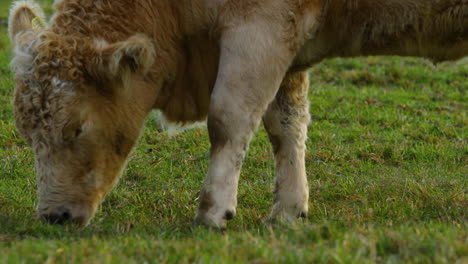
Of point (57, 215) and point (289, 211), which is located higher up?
point (57, 215)

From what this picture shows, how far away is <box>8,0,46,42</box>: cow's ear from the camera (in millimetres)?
5766

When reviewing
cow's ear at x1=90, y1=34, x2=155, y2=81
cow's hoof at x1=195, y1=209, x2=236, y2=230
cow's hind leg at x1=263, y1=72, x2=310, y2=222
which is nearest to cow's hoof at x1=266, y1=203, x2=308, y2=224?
cow's hind leg at x1=263, y1=72, x2=310, y2=222

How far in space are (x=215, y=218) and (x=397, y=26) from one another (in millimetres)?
1949

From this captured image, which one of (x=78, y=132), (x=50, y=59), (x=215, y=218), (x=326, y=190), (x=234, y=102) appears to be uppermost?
(x=50, y=59)

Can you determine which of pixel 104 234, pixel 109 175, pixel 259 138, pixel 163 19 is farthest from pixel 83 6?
pixel 259 138

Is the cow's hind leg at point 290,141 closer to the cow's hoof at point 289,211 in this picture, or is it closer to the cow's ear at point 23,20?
the cow's hoof at point 289,211

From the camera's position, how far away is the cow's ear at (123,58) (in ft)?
16.2

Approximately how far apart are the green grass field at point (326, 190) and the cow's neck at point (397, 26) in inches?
51.1

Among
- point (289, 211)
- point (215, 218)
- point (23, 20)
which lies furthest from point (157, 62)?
point (289, 211)

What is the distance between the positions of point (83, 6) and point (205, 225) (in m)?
1.95

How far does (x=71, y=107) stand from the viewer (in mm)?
5109

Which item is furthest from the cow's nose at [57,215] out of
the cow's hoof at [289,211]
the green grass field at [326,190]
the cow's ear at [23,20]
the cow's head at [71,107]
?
the cow's hoof at [289,211]

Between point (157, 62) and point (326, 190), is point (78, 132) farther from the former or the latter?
point (326, 190)

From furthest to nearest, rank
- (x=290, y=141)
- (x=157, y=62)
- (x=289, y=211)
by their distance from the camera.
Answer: (x=290, y=141) → (x=289, y=211) → (x=157, y=62)
